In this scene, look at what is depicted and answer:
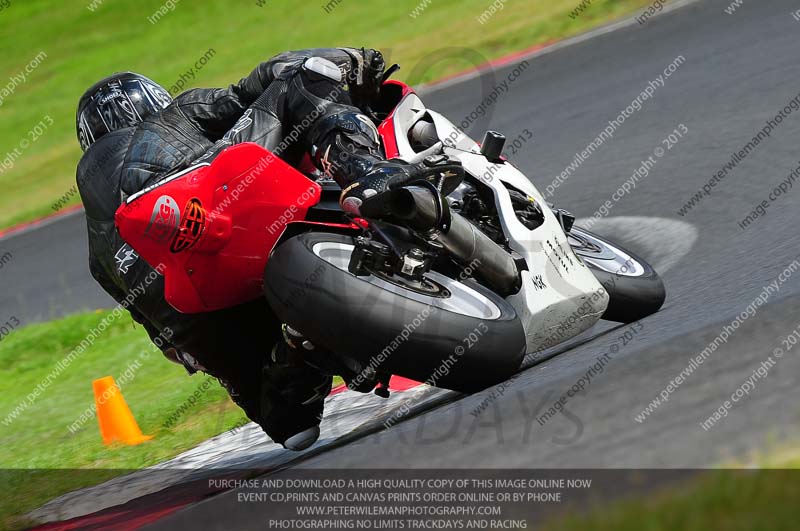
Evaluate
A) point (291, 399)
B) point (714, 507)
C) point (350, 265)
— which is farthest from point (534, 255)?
point (714, 507)

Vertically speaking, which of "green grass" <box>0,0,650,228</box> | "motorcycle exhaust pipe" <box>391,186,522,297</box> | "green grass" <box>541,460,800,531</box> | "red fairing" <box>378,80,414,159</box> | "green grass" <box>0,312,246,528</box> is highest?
Result: "green grass" <box>541,460,800,531</box>

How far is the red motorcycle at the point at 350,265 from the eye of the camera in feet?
11.1

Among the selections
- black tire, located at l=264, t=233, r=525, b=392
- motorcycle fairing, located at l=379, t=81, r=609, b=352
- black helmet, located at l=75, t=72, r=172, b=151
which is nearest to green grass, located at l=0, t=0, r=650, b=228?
motorcycle fairing, located at l=379, t=81, r=609, b=352

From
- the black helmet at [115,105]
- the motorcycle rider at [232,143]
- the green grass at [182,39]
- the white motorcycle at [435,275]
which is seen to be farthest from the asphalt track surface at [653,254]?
the green grass at [182,39]

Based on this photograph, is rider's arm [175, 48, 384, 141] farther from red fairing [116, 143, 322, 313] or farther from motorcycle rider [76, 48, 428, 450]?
red fairing [116, 143, 322, 313]

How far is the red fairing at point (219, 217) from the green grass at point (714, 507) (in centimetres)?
157

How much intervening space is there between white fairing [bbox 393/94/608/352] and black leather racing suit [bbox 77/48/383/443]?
0.33 m

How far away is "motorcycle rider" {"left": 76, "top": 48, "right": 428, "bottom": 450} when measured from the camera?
12.3ft

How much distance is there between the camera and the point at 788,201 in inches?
Result: 230

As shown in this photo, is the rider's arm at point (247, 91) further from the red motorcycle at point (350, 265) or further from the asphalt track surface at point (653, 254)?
the asphalt track surface at point (653, 254)

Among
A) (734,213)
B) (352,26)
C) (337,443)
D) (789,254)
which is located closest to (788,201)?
(734,213)

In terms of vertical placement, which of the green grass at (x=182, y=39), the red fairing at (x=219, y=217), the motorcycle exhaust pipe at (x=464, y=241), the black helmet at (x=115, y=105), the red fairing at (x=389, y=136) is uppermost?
the motorcycle exhaust pipe at (x=464, y=241)

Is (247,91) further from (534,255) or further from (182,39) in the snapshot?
(182,39)

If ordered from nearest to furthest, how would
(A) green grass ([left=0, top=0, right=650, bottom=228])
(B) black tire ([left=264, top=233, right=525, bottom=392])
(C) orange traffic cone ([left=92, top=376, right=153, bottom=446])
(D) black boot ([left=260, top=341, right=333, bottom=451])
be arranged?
(B) black tire ([left=264, top=233, right=525, bottom=392]), (D) black boot ([left=260, top=341, right=333, bottom=451]), (C) orange traffic cone ([left=92, top=376, right=153, bottom=446]), (A) green grass ([left=0, top=0, right=650, bottom=228])
